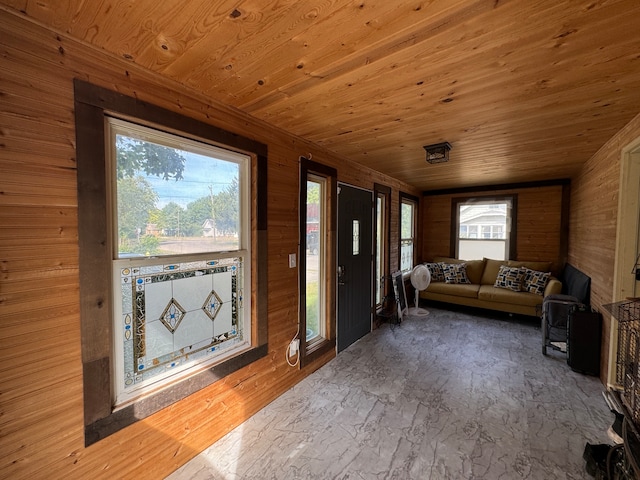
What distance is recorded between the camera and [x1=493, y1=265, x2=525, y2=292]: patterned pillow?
448 centimetres

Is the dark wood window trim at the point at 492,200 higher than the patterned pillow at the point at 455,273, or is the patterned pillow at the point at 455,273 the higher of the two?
the dark wood window trim at the point at 492,200

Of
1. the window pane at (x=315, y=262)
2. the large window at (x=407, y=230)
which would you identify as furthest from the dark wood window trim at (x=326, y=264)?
the large window at (x=407, y=230)

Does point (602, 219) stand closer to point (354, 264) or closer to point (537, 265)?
point (537, 265)

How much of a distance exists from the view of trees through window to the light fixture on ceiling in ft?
6.39

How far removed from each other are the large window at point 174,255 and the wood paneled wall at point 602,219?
317 cm

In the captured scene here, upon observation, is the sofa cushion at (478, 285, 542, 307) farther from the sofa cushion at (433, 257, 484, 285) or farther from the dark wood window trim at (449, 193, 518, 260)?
the dark wood window trim at (449, 193, 518, 260)

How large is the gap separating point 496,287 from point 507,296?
0.37 meters

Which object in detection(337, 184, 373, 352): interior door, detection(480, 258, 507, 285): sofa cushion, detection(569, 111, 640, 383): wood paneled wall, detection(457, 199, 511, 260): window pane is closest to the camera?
detection(569, 111, 640, 383): wood paneled wall

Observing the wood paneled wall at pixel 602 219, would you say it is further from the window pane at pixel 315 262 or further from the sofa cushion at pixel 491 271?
the window pane at pixel 315 262

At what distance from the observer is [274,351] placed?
2381 mm

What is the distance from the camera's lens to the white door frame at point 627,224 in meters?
2.21

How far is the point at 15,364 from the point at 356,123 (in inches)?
96.0

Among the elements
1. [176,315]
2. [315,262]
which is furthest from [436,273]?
[176,315]

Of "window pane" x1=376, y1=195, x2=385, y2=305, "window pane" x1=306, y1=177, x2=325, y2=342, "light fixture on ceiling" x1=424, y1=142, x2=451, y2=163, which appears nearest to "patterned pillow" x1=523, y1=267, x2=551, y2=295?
"window pane" x1=376, y1=195, x2=385, y2=305
